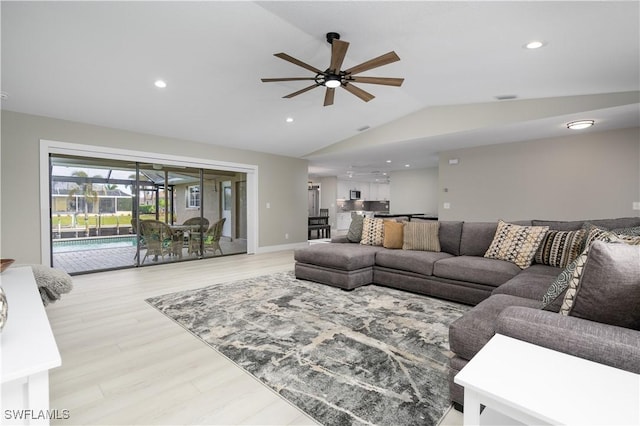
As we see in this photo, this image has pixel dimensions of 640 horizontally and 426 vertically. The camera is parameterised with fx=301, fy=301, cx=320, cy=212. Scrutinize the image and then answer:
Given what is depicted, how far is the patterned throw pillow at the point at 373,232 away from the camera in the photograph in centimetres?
463

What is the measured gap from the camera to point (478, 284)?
3279 mm

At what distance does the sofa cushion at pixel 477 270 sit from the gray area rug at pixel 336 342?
34 centimetres

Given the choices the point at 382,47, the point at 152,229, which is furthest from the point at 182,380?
the point at 152,229

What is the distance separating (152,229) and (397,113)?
17.0 ft

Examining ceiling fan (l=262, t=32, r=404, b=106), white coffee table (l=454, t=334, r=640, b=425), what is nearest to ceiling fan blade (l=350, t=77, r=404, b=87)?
ceiling fan (l=262, t=32, r=404, b=106)

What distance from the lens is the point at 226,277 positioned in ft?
15.5

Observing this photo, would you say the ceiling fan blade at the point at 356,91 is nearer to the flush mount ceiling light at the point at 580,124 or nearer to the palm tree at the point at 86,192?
the flush mount ceiling light at the point at 580,124

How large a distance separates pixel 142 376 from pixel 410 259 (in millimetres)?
3006

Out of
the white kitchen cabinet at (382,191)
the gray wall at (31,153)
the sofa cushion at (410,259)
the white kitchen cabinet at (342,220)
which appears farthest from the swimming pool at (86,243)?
the white kitchen cabinet at (382,191)

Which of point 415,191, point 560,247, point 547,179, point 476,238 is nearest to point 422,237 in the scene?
point 476,238

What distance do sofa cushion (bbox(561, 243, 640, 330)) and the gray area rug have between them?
3.00 feet

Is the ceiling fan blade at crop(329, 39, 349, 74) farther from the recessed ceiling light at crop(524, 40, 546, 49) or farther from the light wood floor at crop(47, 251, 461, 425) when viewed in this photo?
the light wood floor at crop(47, 251, 461, 425)

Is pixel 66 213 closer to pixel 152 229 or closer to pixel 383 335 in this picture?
pixel 152 229

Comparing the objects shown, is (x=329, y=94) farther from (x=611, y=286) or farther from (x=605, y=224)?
(x=605, y=224)
